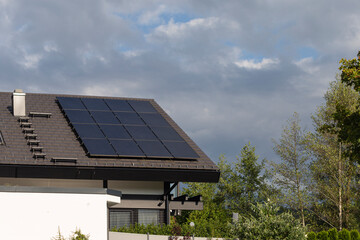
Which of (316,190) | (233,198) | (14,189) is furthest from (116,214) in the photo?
(233,198)

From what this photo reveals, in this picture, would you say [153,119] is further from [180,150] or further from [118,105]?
[180,150]

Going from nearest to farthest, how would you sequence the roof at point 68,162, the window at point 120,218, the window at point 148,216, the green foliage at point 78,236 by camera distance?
the green foliage at point 78,236
the roof at point 68,162
the window at point 120,218
the window at point 148,216

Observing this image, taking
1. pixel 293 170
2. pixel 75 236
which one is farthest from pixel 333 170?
pixel 75 236

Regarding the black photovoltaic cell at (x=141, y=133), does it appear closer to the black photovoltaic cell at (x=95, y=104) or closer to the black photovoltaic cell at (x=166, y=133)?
the black photovoltaic cell at (x=166, y=133)

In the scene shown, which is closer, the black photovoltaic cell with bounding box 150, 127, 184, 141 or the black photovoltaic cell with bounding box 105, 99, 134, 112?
the black photovoltaic cell with bounding box 150, 127, 184, 141

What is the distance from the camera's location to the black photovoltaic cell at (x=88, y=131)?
24.8 meters

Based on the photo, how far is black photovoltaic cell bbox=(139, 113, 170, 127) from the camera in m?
27.8

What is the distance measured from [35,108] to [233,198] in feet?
69.9

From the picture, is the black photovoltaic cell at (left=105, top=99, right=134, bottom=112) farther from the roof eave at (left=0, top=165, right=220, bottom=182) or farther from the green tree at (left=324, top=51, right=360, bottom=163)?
the green tree at (left=324, top=51, right=360, bottom=163)

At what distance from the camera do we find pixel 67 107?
28.0 meters

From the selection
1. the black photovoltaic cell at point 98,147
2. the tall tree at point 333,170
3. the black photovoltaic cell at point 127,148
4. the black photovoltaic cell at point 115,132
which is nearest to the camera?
the black photovoltaic cell at point 98,147

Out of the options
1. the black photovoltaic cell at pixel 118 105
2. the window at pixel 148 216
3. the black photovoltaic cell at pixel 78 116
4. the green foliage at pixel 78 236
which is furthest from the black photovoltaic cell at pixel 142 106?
the green foliage at pixel 78 236

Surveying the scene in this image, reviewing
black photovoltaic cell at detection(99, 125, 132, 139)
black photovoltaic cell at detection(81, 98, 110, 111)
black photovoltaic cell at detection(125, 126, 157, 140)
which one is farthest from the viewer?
Result: black photovoltaic cell at detection(81, 98, 110, 111)

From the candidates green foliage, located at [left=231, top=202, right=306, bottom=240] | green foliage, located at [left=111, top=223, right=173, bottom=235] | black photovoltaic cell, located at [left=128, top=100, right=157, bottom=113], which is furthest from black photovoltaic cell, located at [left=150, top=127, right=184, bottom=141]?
green foliage, located at [left=231, top=202, right=306, bottom=240]
